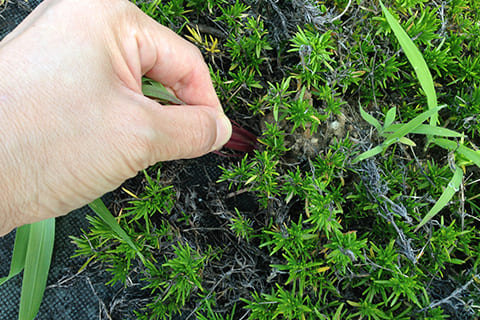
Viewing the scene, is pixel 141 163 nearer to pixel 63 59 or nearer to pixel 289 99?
pixel 63 59

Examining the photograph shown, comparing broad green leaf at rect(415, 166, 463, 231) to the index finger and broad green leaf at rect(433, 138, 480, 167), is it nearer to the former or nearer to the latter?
broad green leaf at rect(433, 138, 480, 167)

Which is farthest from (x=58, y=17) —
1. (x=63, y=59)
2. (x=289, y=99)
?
(x=289, y=99)

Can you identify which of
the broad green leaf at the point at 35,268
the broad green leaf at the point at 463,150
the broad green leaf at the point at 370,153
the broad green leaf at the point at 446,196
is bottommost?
the broad green leaf at the point at 35,268

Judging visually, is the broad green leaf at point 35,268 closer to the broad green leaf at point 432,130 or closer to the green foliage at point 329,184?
the green foliage at point 329,184

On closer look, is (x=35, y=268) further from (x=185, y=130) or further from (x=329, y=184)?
(x=329, y=184)

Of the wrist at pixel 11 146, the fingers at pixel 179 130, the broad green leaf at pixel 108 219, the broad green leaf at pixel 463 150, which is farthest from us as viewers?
the broad green leaf at pixel 108 219

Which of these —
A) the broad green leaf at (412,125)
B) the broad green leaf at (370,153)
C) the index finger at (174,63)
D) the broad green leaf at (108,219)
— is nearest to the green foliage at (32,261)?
the broad green leaf at (108,219)

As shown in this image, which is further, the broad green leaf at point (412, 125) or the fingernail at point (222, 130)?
the fingernail at point (222, 130)

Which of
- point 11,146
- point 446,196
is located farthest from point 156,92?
point 446,196
